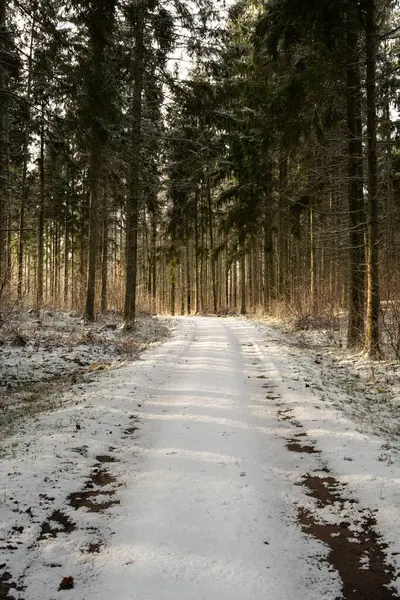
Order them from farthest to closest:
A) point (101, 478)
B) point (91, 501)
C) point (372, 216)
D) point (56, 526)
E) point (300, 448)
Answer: point (372, 216), point (300, 448), point (101, 478), point (91, 501), point (56, 526)

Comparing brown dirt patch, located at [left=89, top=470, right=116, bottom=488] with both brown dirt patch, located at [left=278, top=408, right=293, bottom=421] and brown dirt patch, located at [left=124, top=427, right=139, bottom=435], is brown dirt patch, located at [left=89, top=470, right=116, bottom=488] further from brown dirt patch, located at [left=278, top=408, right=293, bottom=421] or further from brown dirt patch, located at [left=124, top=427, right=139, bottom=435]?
brown dirt patch, located at [left=278, top=408, right=293, bottom=421]

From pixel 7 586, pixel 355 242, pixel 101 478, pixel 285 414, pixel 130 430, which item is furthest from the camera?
pixel 355 242

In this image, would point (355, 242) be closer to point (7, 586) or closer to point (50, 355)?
point (50, 355)

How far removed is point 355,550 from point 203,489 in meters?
1.28

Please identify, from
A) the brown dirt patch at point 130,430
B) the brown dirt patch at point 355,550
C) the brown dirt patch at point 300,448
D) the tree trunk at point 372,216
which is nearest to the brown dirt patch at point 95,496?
the brown dirt patch at point 130,430

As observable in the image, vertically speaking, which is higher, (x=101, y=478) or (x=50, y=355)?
(x=50, y=355)

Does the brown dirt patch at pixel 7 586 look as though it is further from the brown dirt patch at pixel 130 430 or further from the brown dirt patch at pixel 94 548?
the brown dirt patch at pixel 130 430

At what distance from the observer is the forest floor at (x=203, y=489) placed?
259 centimetres

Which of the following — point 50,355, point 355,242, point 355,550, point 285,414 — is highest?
point 355,242

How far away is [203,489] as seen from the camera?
3617 mm

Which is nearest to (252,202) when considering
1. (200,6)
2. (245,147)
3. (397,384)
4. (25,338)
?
(245,147)

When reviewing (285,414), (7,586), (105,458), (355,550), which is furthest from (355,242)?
(7,586)

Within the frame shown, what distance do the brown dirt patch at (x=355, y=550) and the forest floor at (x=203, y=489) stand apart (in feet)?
0.03

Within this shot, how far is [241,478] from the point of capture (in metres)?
3.82
